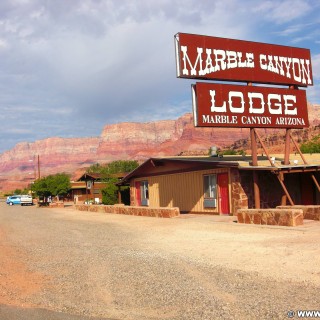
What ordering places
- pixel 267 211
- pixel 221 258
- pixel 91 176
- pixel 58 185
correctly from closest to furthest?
pixel 221 258 < pixel 267 211 < pixel 91 176 < pixel 58 185

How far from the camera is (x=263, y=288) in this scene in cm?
743

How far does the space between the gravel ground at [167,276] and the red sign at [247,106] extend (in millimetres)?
7122

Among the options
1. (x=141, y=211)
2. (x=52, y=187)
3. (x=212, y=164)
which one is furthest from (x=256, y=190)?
(x=52, y=187)

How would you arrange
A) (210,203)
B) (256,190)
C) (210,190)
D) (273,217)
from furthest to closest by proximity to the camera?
(210,190)
(210,203)
(256,190)
(273,217)

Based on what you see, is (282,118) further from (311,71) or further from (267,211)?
(267,211)

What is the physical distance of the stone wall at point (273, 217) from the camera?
52.2 feet

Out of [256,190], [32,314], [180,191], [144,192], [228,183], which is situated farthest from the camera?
[144,192]

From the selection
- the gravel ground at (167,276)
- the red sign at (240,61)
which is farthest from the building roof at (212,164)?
the gravel ground at (167,276)

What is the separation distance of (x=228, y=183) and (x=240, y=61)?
20.7 ft

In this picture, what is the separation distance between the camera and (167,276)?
28.8 feet

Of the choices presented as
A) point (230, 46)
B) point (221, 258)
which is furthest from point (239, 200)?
point (221, 258)

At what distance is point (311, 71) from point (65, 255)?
18480mm

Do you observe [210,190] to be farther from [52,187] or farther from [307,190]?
[52,187]

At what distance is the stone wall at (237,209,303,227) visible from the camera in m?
15.9
